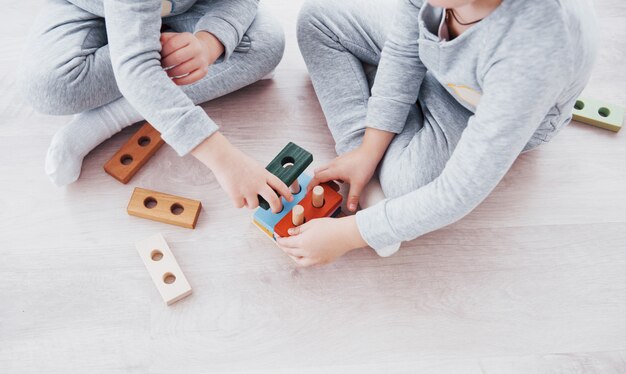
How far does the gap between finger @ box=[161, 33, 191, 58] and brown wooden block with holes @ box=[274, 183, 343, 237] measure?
0.29 meters

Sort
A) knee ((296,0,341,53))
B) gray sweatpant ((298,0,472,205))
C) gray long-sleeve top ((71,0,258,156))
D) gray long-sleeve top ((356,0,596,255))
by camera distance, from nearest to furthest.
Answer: gray long-sleeve top ((356,0,596,255)), gray long-sleeve top ((71,0,258,156)), gray sweatpant ((298,0,472,205)), knee ((296,0,341,53))

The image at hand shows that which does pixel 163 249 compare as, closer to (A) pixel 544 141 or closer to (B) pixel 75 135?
(B) pixel 75 135

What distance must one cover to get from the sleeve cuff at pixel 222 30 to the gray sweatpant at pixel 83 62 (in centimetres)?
7

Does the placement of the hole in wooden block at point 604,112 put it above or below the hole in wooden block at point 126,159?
above

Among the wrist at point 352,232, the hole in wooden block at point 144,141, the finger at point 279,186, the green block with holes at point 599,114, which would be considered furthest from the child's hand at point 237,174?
the green block with holes at point 599,114

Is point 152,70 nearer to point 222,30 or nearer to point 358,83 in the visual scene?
point 222,30

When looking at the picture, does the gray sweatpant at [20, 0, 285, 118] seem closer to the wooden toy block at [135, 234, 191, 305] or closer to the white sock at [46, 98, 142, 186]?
the white sock at [46, 98, 142, 186]

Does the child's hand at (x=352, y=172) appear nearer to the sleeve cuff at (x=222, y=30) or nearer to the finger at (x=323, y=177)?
the finger at (x=323, y=177)

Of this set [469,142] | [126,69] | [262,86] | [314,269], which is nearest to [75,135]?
[126,69]

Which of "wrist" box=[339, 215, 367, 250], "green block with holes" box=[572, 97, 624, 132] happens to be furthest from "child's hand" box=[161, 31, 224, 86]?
"green block with holes" box=[572, 97, 624, 132]

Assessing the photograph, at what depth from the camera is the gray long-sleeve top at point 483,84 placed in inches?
20.2

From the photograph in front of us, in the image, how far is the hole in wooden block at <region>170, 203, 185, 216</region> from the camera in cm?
82

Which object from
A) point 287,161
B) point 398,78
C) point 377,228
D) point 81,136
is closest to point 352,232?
point 377,228

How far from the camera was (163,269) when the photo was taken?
76 cm
